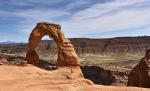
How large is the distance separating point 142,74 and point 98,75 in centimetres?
3825

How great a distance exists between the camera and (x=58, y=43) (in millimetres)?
35281

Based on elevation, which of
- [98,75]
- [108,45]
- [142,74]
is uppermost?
[108,45]

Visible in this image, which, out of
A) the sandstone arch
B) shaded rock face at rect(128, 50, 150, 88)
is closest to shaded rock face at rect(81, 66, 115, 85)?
shaded rock face at rect(128, 50, 150, 88)

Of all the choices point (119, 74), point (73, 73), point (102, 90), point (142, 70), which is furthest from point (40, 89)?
point (119, 74)

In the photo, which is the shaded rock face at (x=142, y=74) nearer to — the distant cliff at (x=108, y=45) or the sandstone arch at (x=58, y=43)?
the sandstone arch at (x=58, y=43)

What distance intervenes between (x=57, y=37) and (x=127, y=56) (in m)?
117

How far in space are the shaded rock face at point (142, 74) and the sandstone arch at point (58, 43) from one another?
5.98 metres

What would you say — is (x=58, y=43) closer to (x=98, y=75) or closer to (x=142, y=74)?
(x=142, y=74)

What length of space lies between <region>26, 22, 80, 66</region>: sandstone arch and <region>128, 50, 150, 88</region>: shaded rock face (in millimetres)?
5980

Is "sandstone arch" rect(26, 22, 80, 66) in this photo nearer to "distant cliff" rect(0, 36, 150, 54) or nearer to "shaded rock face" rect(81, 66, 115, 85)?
"shaded rock face" rect(81, 66, 115, 85)

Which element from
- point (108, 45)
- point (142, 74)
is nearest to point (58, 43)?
point (142, 74)

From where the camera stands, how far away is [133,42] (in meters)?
154

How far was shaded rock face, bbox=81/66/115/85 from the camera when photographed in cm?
6581

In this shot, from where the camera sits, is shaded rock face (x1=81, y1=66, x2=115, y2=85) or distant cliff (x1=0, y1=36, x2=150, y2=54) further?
distant cliff (x1=0, y1=36, x2=150, y2=54)
